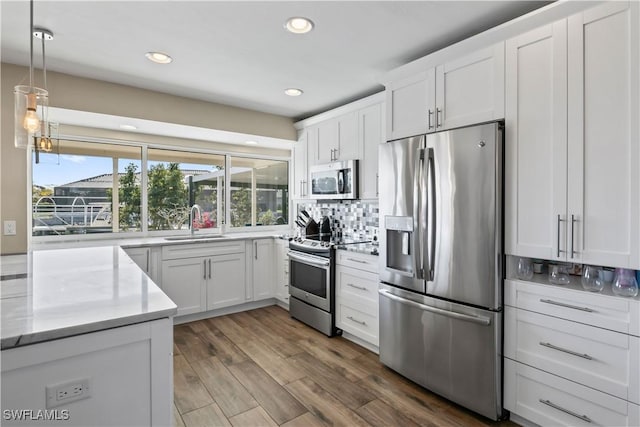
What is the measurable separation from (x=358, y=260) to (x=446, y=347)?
1056 mm

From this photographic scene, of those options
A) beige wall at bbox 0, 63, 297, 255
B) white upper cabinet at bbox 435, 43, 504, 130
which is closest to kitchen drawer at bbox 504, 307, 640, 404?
white upper cabinet at bbox 435, 43, 504, 130

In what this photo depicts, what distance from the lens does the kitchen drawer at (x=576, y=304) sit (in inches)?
60.4

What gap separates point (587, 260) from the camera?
1647 mm

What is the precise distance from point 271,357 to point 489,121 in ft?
8.06

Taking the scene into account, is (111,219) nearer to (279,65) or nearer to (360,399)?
(279,65)

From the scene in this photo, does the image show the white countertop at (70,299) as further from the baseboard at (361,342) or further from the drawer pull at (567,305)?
the baseboard at (361,342)

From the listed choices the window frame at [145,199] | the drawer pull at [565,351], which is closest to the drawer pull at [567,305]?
the drawer pull at [565,351]

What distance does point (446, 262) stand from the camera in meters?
2.12

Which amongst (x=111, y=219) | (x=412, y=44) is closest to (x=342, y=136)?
(x=412, y=44)

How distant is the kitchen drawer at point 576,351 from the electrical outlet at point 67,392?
82.0 inches

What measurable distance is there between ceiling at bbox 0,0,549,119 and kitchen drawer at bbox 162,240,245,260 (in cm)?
164

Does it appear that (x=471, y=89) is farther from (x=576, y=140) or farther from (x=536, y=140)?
(x=576, y=140)

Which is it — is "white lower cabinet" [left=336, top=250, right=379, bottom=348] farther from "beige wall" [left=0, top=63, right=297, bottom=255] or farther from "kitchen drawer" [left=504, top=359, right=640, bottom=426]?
"beige wall" [left=0, top=63, right=297, bottom=255]

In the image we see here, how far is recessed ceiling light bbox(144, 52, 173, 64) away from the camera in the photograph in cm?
247
